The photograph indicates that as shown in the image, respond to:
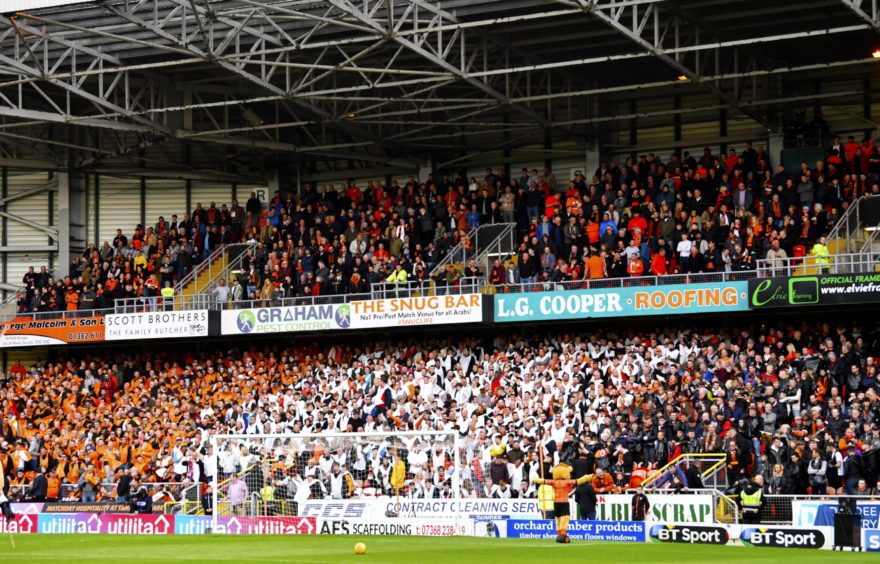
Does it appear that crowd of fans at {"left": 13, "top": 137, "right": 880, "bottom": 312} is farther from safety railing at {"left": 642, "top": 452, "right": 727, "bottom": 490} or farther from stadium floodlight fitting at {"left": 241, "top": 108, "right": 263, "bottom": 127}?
safety railing at {"left": 642, "top": 452, "right": 727, "bottom": 490}

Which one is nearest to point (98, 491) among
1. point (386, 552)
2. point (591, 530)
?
point (591, 530)

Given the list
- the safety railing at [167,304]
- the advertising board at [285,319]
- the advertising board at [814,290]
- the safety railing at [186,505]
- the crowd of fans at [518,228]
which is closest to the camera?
the advertising board at [814,290]

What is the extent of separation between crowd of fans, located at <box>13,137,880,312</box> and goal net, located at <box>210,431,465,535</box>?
7926mm

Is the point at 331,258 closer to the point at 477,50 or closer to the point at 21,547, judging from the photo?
the point at 477,50

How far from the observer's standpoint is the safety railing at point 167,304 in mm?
40969

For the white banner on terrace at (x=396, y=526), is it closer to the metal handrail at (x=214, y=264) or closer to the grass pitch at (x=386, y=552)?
the grass pitch at (x=386, y=552)

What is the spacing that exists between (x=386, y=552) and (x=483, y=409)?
11705 mm

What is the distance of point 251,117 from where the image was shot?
1679 inches

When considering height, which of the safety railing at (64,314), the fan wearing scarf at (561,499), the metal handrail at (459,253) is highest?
the metal handrail at (459,253)

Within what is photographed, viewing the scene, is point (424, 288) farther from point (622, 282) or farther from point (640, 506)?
point (640, 506)

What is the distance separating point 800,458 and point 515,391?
839 cm

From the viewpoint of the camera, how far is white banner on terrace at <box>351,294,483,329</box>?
36125 mm

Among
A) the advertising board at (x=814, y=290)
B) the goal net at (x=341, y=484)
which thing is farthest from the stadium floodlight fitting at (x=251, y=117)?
the advertising board at (x=814, y=290)

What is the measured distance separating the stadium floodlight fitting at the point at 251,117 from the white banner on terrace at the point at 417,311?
7942 mm
